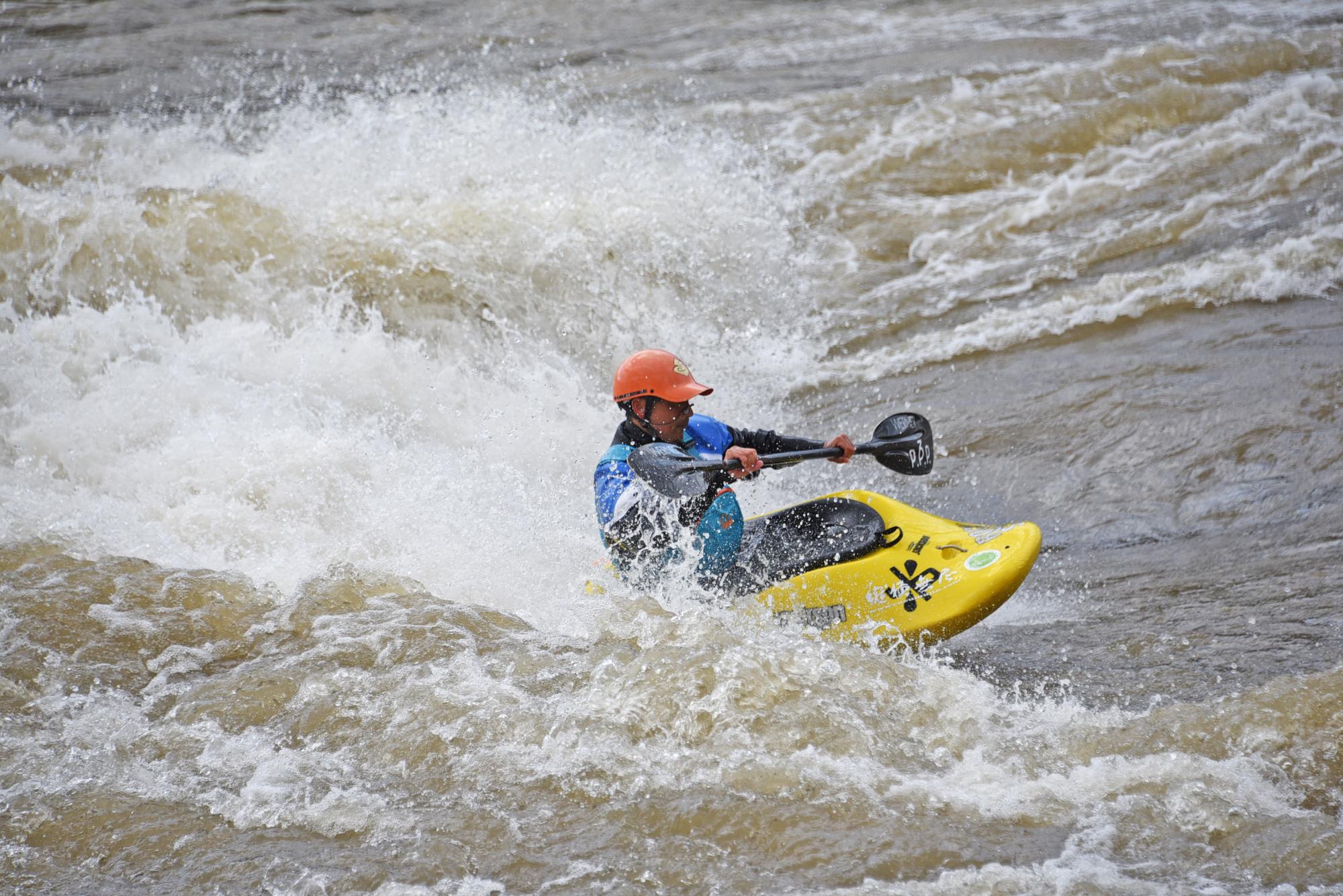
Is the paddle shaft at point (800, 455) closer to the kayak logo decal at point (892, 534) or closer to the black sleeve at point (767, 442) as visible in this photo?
the black sleeve at point (767, 442)

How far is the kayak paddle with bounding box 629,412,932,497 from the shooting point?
13.4ft

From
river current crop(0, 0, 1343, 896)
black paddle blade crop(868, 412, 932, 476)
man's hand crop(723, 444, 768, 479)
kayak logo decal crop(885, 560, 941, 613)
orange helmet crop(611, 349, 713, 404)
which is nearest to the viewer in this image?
river current crop(0, 0, 1343, 896)

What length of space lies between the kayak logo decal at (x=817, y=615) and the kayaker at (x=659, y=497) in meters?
0.28

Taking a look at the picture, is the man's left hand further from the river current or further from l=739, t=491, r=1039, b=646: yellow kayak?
the river current

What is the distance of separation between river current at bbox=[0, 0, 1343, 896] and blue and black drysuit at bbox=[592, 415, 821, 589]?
0.72 feet

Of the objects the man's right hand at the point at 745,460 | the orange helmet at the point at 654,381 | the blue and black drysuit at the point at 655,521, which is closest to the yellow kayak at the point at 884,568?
the blue and black drysuit at the point at 655,521

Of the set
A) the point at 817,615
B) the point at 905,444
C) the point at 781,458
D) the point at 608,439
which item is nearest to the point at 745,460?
the point at 781,458

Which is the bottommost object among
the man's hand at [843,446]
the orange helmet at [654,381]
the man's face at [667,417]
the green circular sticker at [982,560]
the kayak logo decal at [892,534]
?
the green circular sticker at [982,560]

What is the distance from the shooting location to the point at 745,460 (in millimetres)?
4168

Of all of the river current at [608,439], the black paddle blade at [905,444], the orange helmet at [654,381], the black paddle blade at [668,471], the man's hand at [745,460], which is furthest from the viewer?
the black paddle blade at [905,444]

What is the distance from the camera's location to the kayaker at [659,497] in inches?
168

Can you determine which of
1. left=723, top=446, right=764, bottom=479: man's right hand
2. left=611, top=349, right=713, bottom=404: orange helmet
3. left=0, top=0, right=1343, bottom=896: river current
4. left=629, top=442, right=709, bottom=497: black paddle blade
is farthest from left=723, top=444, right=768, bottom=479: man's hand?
left=0, top=0, right=1343, bottom=896: river current

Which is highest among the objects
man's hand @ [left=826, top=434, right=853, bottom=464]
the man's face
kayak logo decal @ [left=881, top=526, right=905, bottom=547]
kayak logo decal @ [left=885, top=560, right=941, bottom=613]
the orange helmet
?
the orange helmet

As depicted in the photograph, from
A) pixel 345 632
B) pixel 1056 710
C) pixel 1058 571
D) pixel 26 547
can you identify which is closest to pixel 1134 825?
pixel 1056 710
